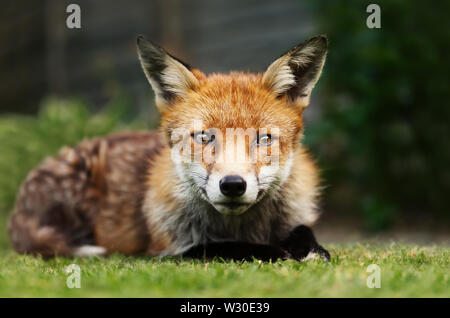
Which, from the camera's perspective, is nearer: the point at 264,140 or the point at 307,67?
the point at 264,140

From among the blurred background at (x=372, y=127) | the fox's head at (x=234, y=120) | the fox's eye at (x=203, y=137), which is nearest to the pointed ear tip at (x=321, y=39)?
the fox's head at (x=234, y=120)

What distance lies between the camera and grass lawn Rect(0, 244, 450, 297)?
101 inches

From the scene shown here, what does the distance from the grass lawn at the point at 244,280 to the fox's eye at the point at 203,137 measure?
81cm

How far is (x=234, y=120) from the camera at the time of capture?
3.52m

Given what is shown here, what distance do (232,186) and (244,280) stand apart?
2.13ft

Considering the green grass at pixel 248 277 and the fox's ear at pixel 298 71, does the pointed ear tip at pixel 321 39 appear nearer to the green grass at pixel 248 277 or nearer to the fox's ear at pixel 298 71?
the fox's ear at pixel 298 71

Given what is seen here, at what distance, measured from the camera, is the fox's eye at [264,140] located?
3539 mm

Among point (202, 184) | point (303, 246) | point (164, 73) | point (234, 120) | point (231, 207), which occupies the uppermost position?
point (164, 73)

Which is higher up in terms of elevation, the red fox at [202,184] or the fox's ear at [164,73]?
the fox's ear at [164,73]

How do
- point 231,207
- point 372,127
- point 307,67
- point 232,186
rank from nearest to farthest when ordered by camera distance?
point 232,186 < point 231,207 < point 307,67 < point 372,127

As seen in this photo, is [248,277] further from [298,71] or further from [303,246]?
[298,71]

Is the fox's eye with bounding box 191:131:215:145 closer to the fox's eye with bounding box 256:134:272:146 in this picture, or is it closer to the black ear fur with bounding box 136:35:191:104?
the fox's eye with bounding box 256:134:272:146

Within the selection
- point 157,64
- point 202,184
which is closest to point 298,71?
point 157,64
